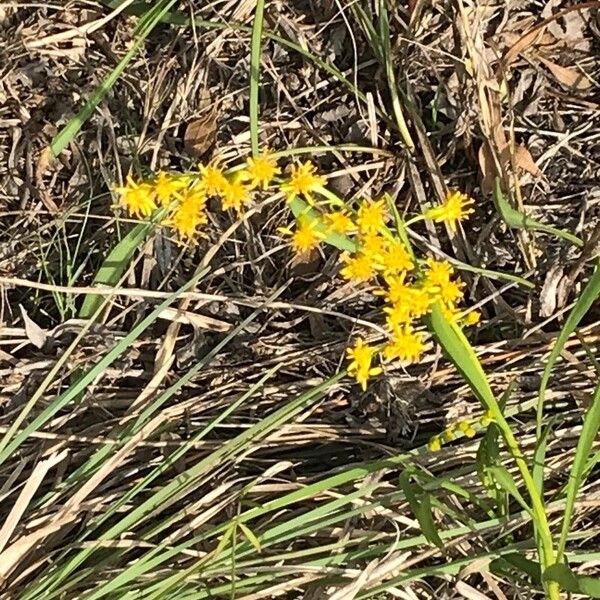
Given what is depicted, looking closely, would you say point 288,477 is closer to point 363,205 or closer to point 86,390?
point 86,390

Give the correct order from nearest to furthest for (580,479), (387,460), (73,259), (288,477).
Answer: (580,479)
(387,460)
(288,477)
(73,259)

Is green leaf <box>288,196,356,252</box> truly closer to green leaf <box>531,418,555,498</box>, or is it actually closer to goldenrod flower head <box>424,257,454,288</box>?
goldenrod flower head <box>424,257,454,288</box>

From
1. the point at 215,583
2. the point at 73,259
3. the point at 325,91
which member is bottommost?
the point at 215,583

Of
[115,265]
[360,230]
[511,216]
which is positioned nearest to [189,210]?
[360,230]

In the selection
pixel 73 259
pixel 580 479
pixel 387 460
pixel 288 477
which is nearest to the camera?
pixel 580 479

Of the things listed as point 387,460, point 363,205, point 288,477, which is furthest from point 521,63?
point 288,477

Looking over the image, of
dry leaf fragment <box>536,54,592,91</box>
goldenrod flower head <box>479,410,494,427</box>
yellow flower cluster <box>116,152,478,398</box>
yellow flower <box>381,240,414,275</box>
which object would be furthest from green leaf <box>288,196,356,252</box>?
dry leaf fragment <box>536,54,592,91</box>

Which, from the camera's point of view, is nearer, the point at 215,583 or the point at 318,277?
the point at 215,583

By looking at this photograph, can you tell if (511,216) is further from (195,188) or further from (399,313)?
(195,188)
